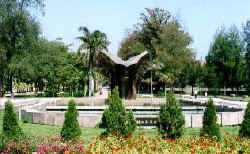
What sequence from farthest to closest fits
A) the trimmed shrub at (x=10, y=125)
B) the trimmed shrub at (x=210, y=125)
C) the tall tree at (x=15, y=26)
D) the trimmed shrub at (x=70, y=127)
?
the tall tree at (x=15, y=26)
the trimmed shrub at (x=210, y=125)
the trimmed shrub at (x=70, y=127)
the trimmed shrub at (x=10, y=125)

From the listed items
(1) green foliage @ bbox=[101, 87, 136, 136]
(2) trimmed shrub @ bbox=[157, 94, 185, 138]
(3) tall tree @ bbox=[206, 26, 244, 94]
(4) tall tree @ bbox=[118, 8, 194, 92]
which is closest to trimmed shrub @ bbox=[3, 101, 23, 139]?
(1) green foliage @ bbox=[101, 87, 136, 136]

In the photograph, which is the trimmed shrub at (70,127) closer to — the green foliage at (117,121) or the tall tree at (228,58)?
the green foliage at (117,121)

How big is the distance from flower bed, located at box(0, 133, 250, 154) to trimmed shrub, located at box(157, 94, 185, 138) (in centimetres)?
90

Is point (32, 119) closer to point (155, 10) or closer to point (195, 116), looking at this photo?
point (195, 116)

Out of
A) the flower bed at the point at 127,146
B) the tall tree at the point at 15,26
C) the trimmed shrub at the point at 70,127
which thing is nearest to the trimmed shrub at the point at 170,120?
the flower bed at the point at 127,146

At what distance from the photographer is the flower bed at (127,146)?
8266 mm

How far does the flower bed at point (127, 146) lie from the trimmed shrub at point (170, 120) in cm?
90

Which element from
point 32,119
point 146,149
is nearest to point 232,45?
point 32,119

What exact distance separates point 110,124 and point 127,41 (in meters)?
47.0

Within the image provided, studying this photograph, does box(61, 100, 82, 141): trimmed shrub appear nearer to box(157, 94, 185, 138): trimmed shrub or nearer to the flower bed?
the flower bed

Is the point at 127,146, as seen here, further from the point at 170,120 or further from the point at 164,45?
the point at 164,45

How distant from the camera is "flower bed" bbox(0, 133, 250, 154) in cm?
827

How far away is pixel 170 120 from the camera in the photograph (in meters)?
10.7

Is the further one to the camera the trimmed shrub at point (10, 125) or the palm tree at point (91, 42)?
the palm tree at point (91, 42)
